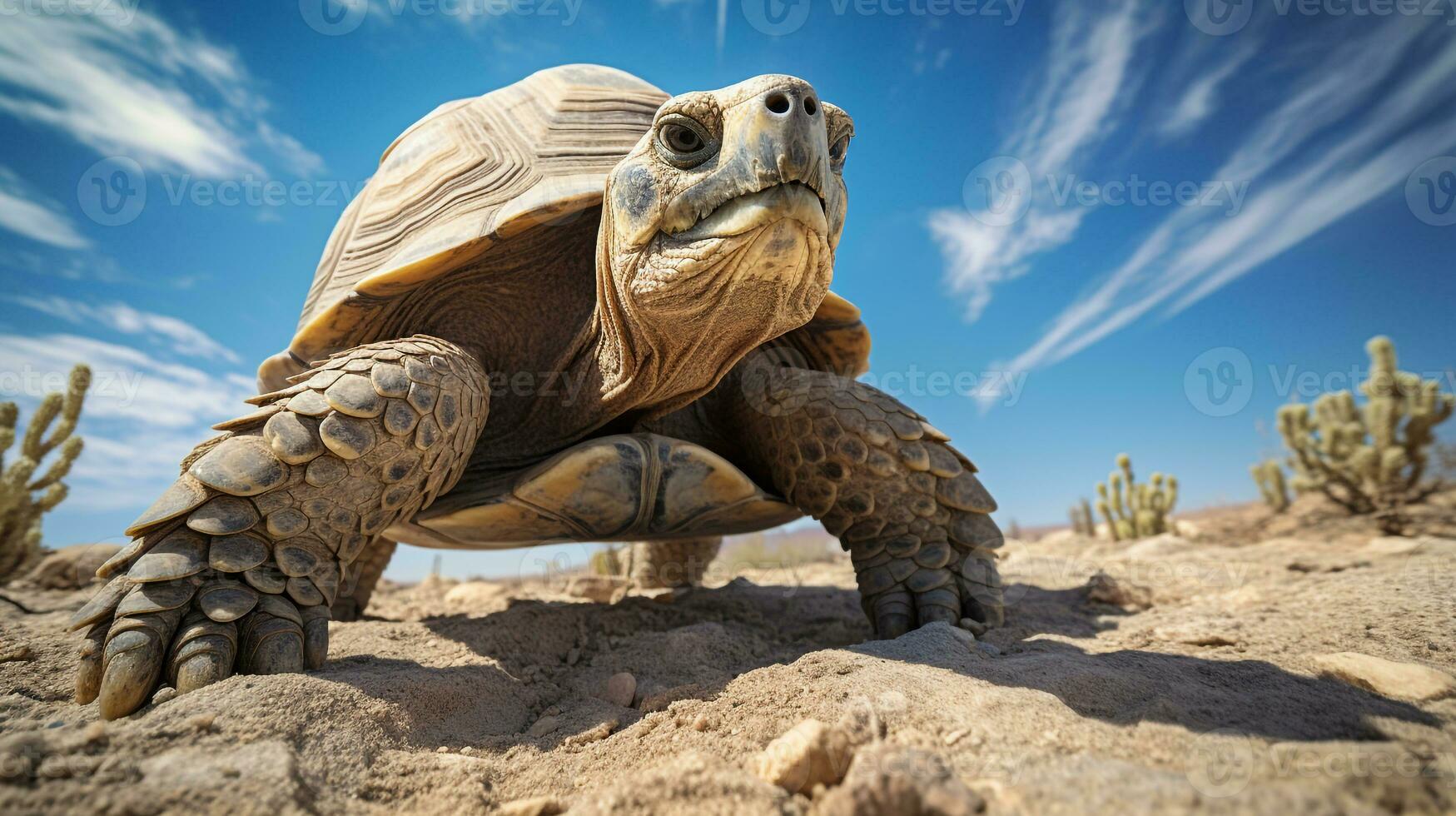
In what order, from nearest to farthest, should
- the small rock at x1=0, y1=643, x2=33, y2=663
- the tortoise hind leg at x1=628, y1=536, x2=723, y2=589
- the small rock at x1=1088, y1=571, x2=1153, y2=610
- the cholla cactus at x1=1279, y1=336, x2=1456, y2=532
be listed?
the small rock at x1=0, y1=643, x2=33, y2=663 → the small rock at x1=1088, y1=571, x2=1153, y2=610 → the tortoise hind leg at x1=628, y1=536, x2=723, y2=589 → the cholla cactus at x1=1279, y1=336, x2=1456, y2=532

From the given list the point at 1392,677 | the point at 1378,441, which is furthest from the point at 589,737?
the point at 1378,441

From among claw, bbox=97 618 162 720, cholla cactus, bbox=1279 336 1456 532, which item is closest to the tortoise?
claw, bbox=97 618 162 720

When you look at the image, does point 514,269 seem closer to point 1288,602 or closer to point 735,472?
point 735,472

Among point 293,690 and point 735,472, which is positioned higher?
point 735,472

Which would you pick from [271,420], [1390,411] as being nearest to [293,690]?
[271,420]

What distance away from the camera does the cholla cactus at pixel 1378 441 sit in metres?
7.93

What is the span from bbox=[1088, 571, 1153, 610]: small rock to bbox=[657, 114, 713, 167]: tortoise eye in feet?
10.1

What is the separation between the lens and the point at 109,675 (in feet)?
5.29

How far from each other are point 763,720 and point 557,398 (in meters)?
1.97

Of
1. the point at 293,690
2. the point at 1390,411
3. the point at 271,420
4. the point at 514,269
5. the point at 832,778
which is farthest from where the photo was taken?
the point at 1390,411

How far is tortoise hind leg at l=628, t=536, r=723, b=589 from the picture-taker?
6152 mm

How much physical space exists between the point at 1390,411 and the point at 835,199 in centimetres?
973

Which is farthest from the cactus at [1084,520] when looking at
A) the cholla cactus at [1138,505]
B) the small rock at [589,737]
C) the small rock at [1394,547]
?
the small rock at [589,737]

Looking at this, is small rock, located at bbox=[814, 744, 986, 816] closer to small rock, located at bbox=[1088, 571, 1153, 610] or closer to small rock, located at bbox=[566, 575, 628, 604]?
small rock, located at bbox=[1088, 571, 1153, 610]
